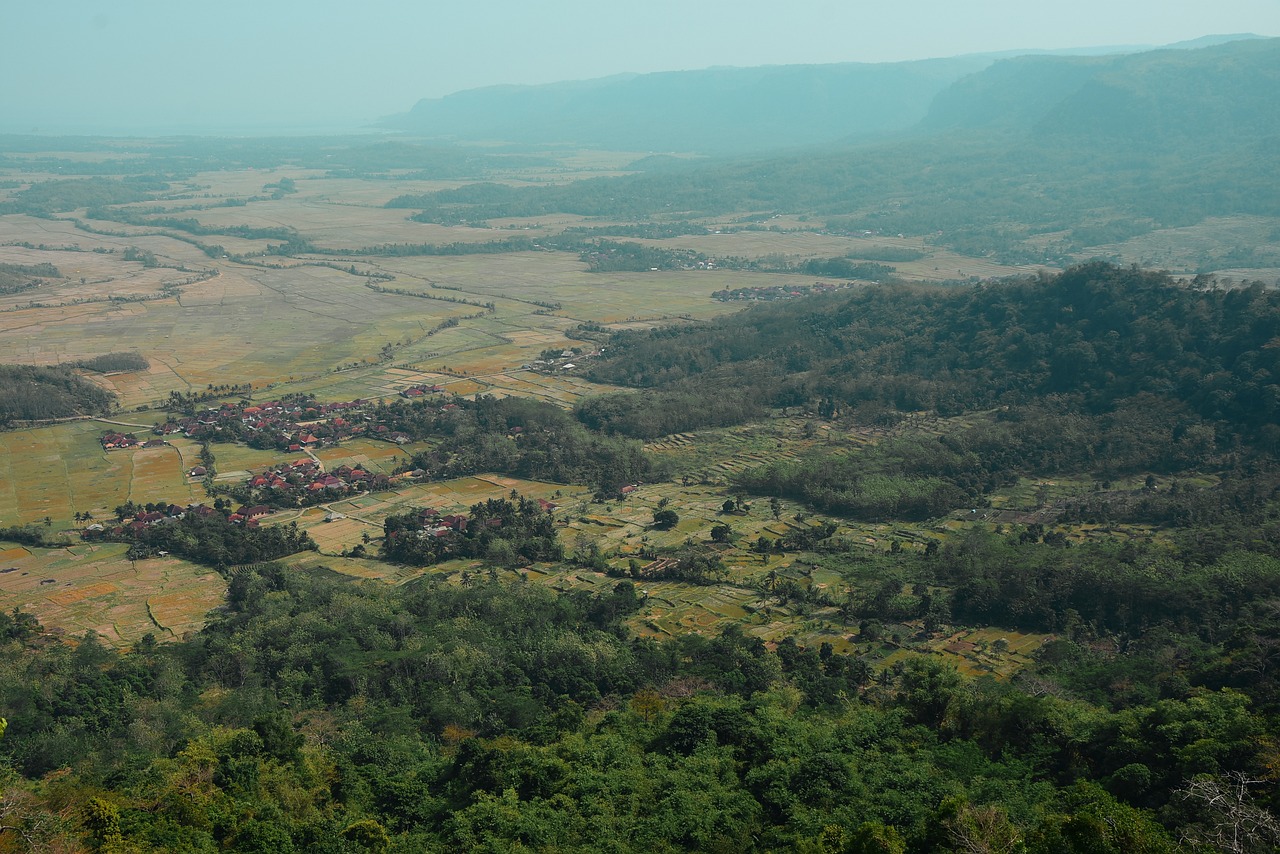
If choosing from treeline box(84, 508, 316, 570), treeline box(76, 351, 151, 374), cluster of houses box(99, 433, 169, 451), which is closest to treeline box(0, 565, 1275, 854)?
treeline box(84, 508, 316, 570)

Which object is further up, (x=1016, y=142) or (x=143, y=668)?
(x=1016, y=142)

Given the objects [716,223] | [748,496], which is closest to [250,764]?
[748,496]

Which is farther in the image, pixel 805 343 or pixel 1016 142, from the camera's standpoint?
pixel 1016 142

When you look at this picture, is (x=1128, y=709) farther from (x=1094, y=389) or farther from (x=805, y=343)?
(x=805, y=343)

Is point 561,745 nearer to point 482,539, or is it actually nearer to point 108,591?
point 482,539

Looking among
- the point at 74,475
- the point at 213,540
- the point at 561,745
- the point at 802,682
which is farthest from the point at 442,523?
the point at 561,745

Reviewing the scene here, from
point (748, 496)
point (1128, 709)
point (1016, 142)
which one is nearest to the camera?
point (1128, 709)

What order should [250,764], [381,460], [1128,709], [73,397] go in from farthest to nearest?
[73,397] < [381,460] < [1128,709] < [250,764]

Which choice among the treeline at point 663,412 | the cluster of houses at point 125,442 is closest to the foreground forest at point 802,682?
the treeline at point 663,412

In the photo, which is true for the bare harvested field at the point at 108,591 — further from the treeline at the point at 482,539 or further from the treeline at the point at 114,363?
the treeline at the point at 114,363
